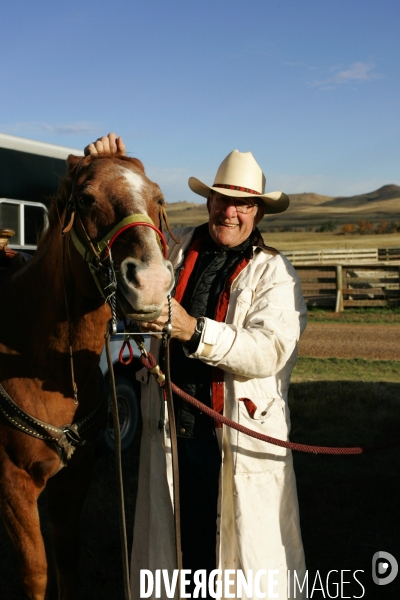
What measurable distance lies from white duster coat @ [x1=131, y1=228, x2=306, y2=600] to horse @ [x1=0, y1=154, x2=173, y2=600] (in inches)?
17.1

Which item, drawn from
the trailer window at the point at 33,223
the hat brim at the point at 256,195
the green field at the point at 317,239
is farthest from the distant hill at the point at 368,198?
the hat brim at the point at 256,195

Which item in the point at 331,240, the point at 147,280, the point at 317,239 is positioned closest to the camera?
the point at 147,280

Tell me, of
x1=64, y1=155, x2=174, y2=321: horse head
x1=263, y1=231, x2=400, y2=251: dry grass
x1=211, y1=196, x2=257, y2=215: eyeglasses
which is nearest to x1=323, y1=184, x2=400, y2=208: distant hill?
x1=263, y1=231, x2=400, y2=251: dry grass

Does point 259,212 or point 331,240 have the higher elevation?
point 331,240

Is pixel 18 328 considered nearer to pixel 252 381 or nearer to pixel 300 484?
pixel 252 381

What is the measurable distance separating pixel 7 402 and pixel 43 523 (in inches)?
92.5

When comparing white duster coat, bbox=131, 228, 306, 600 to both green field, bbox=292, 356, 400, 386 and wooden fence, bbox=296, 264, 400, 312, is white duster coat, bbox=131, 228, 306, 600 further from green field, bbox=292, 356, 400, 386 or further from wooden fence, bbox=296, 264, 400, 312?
wooden fence, bbox=296, 264, 400, 312

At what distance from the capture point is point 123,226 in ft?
7.68

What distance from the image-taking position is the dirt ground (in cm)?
1146

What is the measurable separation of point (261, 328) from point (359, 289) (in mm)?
15359

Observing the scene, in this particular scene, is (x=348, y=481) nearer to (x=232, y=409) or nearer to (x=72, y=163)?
(x=232, y=409)

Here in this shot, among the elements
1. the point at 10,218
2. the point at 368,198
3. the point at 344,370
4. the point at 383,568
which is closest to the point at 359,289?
the point at 344,370

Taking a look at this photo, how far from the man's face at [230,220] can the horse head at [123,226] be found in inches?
19.8

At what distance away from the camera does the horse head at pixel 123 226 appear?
2195 millimetres
